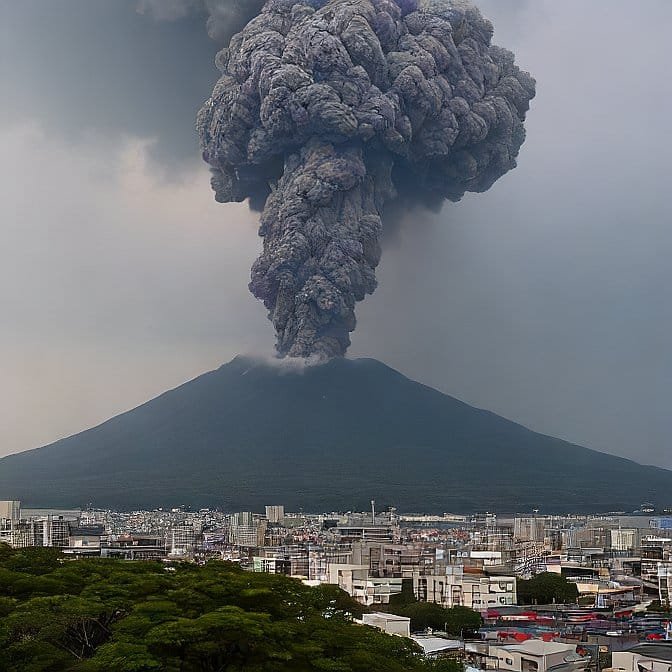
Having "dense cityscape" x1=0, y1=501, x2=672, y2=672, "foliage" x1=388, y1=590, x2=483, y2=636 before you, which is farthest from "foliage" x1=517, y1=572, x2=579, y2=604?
"foliage" x1=388, y1=590, x2=483, y2=636

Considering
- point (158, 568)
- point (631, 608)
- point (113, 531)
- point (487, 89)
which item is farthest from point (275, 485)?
point (158, 568)

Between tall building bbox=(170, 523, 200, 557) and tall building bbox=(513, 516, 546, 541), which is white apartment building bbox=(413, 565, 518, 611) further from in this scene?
tall building bbox=(513, 516, 546, 541)

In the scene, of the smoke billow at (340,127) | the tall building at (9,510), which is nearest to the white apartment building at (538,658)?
the tall building at (9,510)

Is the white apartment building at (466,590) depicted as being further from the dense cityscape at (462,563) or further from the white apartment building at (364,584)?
the white apartment building at (364,584)

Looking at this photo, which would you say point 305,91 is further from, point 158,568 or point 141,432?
point 158,568

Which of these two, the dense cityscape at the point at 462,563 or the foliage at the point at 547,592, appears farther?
the foliage at the point at 547,592

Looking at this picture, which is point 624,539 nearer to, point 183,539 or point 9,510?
point 183,539
